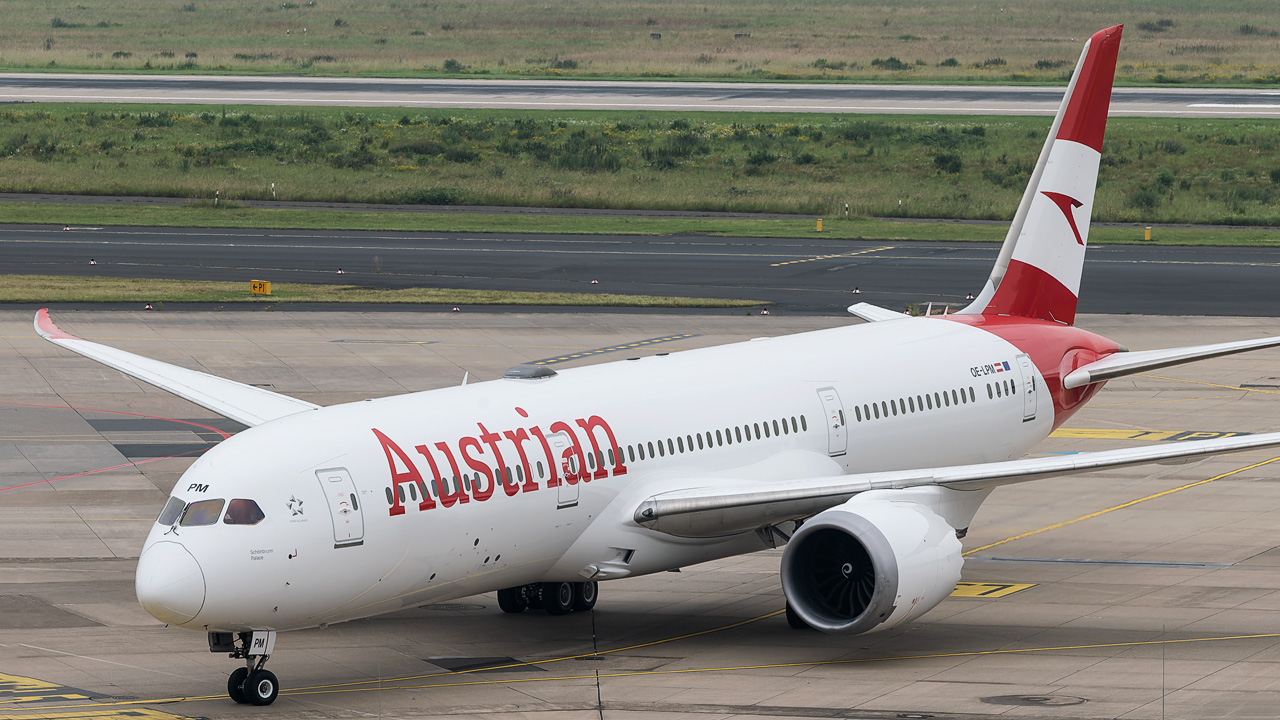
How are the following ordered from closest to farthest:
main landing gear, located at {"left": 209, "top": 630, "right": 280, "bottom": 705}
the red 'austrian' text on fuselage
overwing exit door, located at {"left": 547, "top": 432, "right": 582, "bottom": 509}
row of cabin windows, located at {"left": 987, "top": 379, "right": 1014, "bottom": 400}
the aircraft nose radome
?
the aircraft nose radome < main landing gear, located at {"left": 209, "top": 630, "right": 280, "bottom": 705} < the red 'austrian' text on fuselage < overwing exit door, located at {"left": 547, "top": 432, "right": 582, "bottom": 509} < row of cabin windows, located at {"left": 987, "top": 379, "right": 1014, "bottom": 400}

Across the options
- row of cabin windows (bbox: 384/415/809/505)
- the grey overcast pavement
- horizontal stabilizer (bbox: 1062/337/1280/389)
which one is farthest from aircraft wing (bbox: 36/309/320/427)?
the grey overcast pavement

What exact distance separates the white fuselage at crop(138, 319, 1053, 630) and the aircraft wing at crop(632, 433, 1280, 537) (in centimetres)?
44

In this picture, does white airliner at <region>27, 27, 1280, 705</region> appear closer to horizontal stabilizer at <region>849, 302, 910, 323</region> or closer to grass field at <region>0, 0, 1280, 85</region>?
horizontal stabilizer at <region>849, 302, 910, 323</region>

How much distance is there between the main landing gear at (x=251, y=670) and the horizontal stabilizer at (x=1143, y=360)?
17796mm

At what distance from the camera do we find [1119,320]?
58812mm

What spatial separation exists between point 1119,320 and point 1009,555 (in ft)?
92.9

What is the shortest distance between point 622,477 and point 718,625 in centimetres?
352

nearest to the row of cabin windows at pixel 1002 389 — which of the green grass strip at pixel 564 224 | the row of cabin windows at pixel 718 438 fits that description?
the row of cabin windows at pixel 718 438

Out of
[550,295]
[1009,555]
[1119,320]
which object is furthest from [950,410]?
[550,295]

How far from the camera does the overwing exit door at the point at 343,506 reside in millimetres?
22172

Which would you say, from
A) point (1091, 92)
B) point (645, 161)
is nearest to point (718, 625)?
point (1091, 92)

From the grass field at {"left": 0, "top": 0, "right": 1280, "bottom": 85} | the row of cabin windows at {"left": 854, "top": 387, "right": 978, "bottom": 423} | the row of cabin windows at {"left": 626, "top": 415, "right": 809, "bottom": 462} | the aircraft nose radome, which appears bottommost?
the aircraft nose radome

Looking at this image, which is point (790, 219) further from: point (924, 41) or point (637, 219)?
point (924, 41)

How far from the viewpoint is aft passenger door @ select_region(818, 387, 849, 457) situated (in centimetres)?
2877
